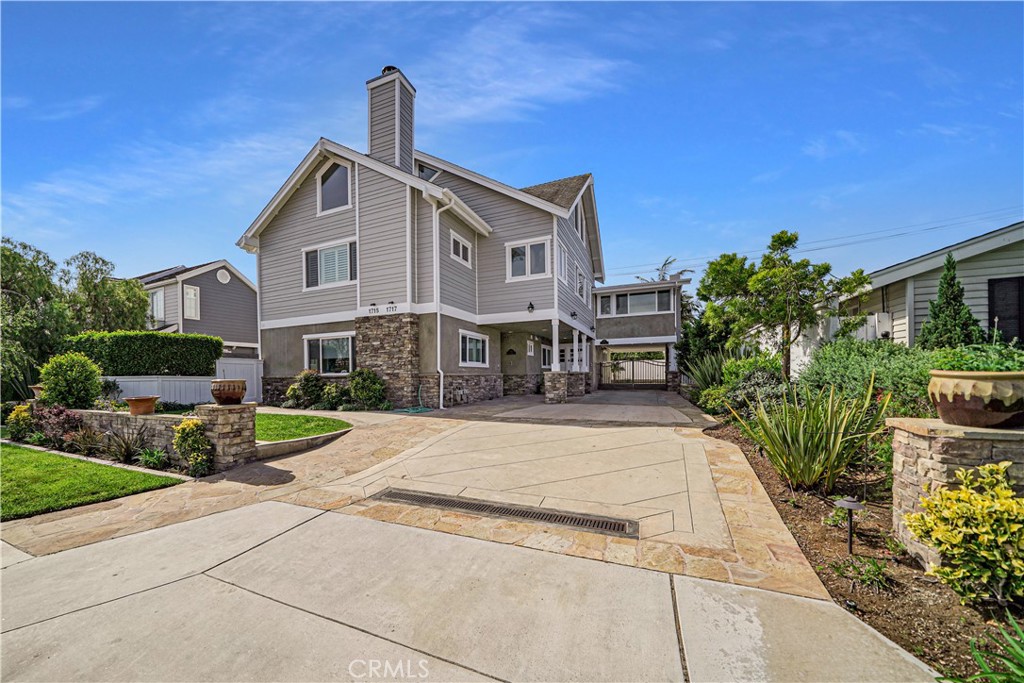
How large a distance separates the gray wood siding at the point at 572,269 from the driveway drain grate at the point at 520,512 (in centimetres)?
1003

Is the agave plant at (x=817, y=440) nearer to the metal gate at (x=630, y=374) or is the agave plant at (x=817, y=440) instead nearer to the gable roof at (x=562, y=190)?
the gable roof at (x=562, y=190)

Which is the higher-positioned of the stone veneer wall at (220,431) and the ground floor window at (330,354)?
the ground floor window at (330,354)

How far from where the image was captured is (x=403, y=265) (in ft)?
41.0

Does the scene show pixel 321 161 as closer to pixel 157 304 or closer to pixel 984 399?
pixel 157 304

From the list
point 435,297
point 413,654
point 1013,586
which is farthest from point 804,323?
point 413,654

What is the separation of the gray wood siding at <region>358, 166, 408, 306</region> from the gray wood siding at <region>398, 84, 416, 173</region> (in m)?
1.36

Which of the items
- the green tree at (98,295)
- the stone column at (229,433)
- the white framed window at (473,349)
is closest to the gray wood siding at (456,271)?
the white framed window at (473,349)

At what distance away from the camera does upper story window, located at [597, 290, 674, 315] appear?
71.9 ft

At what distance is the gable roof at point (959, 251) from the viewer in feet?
27.7

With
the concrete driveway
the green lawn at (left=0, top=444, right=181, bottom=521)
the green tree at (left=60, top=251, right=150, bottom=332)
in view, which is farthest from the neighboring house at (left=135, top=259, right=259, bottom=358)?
the concrete driveway

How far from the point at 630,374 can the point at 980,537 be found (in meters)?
23.2

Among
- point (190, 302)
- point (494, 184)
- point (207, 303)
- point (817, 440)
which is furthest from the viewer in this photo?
point (207, 303)

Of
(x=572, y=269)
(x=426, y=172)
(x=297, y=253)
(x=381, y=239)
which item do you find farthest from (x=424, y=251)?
(x=572, y=269)

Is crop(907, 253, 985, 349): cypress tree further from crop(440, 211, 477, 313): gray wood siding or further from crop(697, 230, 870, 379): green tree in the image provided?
crop(440, 211, 477, 313): gray wood siding
